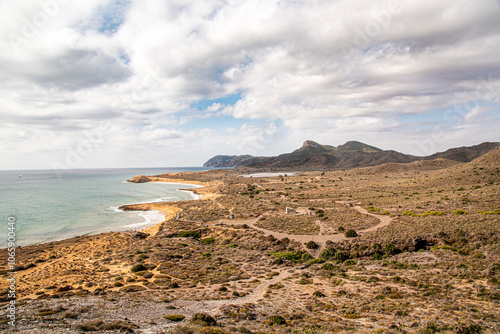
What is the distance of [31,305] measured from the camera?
688 inches

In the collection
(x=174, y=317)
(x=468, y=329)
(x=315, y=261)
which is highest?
(x=468, y=329)

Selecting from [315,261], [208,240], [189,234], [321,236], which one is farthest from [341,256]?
[189,234]

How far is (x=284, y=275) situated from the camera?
2558 cm

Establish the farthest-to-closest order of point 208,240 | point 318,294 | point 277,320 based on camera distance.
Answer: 1. point 208,240
2. point 318,294
3. point 277,320

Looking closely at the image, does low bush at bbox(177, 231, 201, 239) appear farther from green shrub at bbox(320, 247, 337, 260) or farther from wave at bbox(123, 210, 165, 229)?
green shrub at bbox(320, 247, 337, 260)

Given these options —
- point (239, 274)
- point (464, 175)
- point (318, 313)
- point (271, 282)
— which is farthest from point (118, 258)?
point (464, 175)

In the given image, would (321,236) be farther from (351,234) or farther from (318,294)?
(318,294)

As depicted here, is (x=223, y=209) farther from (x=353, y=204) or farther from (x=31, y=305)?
(x=31, y=305)

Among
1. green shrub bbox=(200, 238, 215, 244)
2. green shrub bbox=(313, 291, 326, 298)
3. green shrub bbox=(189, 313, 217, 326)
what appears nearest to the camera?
green shrub bbox=(189, 313, 217, 326)

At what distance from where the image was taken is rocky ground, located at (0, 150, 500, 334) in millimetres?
15008

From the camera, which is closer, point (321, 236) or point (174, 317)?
point (174, 317)

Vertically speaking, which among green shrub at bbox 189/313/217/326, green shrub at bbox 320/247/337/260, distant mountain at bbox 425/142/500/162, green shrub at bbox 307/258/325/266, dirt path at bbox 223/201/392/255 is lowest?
green shrub at bbox 307/258/325/266

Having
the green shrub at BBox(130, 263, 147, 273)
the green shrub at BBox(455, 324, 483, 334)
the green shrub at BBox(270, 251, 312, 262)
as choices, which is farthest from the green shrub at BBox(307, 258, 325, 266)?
the green shrub at BBox(130, 263, 147, 273)

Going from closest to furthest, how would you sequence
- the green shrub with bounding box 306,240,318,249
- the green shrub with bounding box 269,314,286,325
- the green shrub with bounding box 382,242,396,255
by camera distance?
the green shrub with bounding box 269,314,286,325
the green shrub with bounding box 382,242,396,255
the green shrub with bounding box 306,240,318,249
